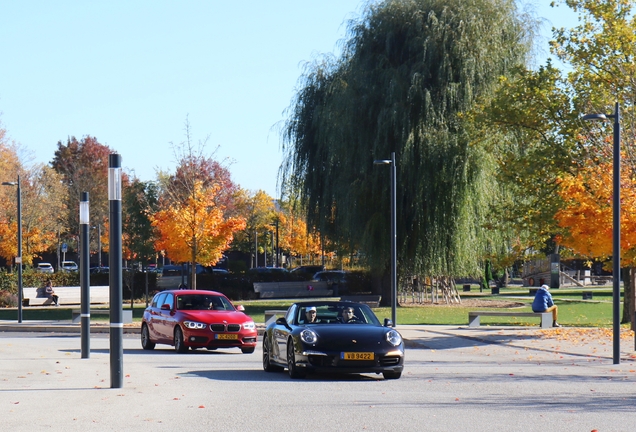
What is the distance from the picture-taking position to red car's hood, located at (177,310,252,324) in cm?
2172

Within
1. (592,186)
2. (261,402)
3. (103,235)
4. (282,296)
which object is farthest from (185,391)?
(103,235)

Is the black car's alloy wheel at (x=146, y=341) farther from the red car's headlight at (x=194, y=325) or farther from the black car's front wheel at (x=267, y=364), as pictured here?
the black car's front wheel at (x=267, y=364)

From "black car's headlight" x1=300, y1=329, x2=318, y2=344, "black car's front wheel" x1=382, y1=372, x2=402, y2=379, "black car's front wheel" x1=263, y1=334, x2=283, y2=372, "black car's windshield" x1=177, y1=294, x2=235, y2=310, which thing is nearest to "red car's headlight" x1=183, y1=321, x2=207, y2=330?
"black car's windshield" x1=177, y1=294, x2=235, y2=310

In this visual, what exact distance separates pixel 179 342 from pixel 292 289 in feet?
122

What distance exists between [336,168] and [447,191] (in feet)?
18.3

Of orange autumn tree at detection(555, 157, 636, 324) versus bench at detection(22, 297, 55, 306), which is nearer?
orange autumn tree at detection(555, 157, 636, 324)

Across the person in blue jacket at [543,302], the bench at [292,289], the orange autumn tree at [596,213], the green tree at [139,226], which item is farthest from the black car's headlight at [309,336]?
the bench at [292,289]

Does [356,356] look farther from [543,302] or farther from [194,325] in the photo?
[543,302]

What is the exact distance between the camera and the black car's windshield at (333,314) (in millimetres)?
16656

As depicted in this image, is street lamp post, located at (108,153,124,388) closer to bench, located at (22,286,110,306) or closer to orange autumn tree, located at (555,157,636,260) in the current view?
orange autumn tree, located at (555,157,636,260)

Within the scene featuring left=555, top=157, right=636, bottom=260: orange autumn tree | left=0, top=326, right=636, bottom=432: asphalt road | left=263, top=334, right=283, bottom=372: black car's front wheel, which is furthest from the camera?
left=555, top=157, right=636, bottom=260: orange autumn tree

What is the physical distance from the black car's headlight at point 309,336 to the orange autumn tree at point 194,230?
29196 millimetres

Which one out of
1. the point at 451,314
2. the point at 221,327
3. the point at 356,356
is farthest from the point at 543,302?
the point at 356,356

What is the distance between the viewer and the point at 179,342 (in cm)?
2222
